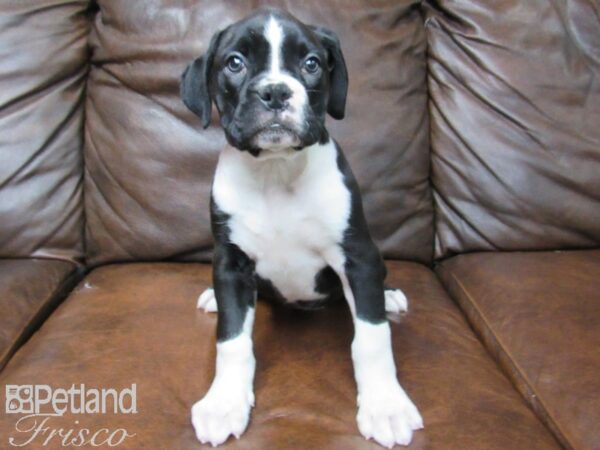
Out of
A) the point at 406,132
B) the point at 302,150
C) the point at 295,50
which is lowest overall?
the point at 406,132

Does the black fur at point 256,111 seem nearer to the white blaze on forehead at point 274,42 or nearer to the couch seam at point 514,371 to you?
the white blaze on forehead at point 274,42

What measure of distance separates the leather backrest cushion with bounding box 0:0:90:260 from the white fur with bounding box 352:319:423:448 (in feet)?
2.92

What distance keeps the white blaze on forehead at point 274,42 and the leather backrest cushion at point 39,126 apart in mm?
785

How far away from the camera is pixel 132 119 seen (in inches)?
65.9

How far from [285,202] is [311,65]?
25 cm

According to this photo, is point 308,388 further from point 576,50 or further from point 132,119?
point 576,50

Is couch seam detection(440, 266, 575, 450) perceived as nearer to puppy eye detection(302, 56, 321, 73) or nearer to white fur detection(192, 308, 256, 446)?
white fur detection(192, 308, 256, 446)

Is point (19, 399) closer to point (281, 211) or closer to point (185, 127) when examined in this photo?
point (281, 211)

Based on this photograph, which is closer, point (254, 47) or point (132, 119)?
point (254, 47)

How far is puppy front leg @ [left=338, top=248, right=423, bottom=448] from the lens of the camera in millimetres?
1036

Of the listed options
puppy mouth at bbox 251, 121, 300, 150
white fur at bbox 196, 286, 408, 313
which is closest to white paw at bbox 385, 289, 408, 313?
white fur at bbox 196, 286, 408, 313

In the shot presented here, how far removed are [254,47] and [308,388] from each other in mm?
587

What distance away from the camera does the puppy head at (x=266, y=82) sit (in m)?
1.07

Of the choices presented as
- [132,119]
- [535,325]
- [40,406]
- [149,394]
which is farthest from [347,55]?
[40,406]
